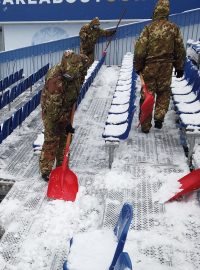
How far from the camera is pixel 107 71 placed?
890cm

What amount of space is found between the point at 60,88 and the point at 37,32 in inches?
362

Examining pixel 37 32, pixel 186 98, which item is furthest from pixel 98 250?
pixel 37 32

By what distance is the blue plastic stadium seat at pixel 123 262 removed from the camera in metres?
1.79

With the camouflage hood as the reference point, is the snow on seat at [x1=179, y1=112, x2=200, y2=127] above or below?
below

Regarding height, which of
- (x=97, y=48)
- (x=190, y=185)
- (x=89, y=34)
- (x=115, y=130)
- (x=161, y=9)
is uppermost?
(x=161, y=9)

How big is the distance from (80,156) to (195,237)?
1.93 metres

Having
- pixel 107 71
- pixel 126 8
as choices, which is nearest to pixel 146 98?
pixel 107 71

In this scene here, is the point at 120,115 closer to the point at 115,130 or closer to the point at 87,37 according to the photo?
the point at 115,130

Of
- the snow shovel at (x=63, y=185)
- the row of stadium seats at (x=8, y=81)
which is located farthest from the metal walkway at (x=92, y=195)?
the row of stadium seats at (x=8, y=81)

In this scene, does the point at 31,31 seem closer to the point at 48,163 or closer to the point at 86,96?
the point at 86,96

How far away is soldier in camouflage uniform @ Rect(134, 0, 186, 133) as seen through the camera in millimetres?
4270

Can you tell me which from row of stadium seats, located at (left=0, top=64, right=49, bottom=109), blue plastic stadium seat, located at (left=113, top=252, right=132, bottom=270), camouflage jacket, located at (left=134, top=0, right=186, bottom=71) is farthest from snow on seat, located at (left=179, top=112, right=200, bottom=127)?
row of stadium seats, located at (left=0, top=64, right=49, bottom=109)

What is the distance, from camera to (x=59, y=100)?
11.0 feet

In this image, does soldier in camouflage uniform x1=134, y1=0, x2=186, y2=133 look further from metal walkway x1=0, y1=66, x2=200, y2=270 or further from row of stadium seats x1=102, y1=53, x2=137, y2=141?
metal walkway x1=0, y1=66, x2=200, y2=270
